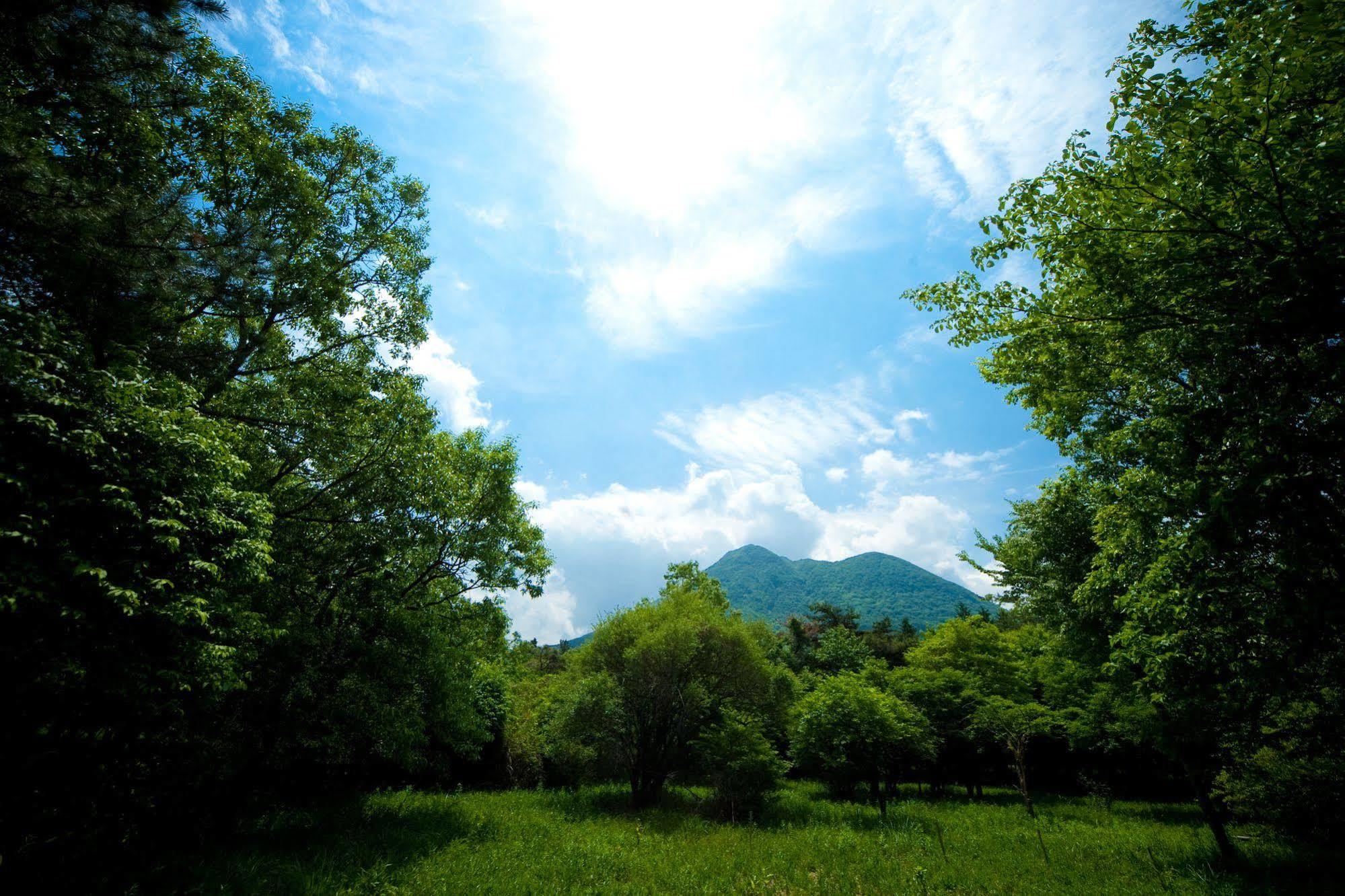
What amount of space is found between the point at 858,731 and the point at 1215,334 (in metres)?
18.0

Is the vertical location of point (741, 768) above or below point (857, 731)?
below

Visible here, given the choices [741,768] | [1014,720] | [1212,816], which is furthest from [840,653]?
[1212,816]

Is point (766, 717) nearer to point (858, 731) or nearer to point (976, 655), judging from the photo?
point (858, 731)

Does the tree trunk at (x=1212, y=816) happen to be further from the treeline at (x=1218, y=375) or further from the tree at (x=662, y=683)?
the tree at (x=662, y=683)

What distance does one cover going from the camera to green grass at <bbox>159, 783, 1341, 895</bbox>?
9.86 meters

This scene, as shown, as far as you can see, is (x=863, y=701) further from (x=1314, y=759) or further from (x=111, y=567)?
(x=111, y=567)

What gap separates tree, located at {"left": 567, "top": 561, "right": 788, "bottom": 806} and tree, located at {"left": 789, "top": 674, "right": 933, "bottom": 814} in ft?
8.30

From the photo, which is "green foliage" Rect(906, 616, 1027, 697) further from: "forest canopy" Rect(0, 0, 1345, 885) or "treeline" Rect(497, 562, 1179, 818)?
"forest canopy" Rect(0, 0, 1345, 885)

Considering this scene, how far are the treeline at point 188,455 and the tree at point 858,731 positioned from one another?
47.4 ft

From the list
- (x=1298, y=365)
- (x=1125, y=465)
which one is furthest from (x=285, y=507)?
(x=1125, y=465)

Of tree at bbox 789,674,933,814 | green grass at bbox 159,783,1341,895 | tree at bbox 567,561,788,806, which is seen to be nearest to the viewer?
green grass at bbox 159,783,1341,895

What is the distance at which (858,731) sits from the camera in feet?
62.9

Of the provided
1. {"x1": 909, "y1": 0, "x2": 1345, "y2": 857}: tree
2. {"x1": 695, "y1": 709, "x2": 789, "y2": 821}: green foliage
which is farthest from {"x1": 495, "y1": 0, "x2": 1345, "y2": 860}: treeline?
{"x1": 695, "y1": 709, "x2": 789, "y2": 821}: green foliage

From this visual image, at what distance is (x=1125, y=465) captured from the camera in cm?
1273
